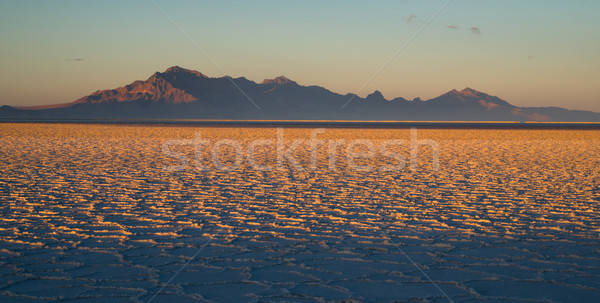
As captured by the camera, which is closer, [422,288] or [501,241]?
[422,288]

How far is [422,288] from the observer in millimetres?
3395

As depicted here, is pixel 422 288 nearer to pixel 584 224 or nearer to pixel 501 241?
pixel 501 241

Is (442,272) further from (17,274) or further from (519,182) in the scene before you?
(519,182)

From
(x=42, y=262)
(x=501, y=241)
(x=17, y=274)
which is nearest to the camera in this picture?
(x=17, y=274)

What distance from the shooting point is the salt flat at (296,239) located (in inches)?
133

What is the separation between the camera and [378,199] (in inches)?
277

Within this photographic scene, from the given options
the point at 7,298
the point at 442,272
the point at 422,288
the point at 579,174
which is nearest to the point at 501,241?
the point at 442,272

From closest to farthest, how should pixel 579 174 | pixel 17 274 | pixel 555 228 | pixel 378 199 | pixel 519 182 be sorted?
pixel 17 274, pixel 555 228, pixel 378 199, pixel 519 182, pixel 579 174

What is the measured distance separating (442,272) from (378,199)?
3.30 m

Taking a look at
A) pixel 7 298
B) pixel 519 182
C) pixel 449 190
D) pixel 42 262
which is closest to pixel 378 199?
pixel 449 190

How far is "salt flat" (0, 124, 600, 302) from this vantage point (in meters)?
3.38

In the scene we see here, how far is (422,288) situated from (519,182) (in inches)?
243

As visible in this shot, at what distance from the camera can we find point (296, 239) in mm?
4738

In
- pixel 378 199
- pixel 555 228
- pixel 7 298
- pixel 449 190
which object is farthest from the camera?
pixel 449 190
